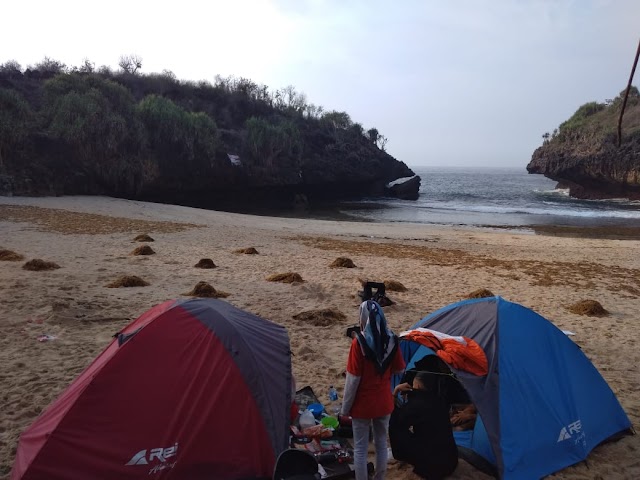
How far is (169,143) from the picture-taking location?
143ft

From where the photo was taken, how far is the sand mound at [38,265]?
1159 cm

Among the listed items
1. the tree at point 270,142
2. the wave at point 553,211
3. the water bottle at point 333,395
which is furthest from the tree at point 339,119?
the water bottle at point 333,395

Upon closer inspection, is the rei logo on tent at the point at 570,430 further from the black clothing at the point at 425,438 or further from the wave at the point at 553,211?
the wave at the point at 553,211

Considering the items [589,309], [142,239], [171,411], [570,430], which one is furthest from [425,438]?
[142,239]

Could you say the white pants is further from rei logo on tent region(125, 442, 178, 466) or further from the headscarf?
rei logo on tent region(125, 442, 178, 466)

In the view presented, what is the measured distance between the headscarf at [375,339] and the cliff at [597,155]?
2307 inches

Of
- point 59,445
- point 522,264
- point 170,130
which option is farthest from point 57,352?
point 170,130

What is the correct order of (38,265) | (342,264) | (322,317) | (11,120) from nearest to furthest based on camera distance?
(322,317) → (38,265) → (342,264) → (11,120)

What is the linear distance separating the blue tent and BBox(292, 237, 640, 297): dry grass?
323 inches

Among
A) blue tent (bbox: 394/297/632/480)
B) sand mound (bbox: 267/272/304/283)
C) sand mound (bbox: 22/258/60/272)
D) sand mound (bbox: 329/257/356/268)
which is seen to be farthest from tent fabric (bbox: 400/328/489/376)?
sand mound (bbox: 22/258/60/272)

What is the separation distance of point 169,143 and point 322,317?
38.3m

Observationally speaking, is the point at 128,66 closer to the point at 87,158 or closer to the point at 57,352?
the point at 87,158

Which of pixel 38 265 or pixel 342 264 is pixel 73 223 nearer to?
pixel 38 265

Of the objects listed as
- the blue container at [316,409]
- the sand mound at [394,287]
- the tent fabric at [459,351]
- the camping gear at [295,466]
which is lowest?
the blue container at [316,409]
